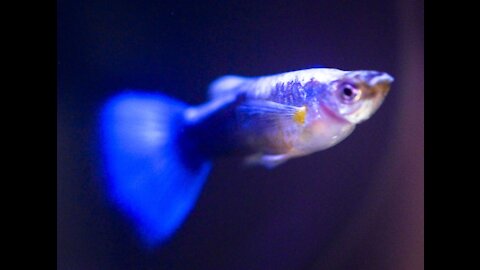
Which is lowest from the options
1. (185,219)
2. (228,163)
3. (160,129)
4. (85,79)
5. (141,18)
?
(185,219)

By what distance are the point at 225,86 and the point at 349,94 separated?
1.88 feet

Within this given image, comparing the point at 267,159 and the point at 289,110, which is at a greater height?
the point at 289,110

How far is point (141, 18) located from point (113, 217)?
3.00 ft

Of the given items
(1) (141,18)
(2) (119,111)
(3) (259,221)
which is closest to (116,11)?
(1) (141,18)

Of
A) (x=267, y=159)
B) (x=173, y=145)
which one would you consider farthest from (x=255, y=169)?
(x=173, y=145)

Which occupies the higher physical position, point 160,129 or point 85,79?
point 85,79

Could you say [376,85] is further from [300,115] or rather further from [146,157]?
[146,157]

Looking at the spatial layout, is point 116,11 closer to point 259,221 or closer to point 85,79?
point 85,79

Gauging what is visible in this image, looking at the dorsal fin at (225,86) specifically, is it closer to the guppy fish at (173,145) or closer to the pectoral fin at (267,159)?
the guppy fish at (173,145)

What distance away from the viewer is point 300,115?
1.62 metres

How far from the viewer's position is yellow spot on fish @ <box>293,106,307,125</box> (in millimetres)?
1612

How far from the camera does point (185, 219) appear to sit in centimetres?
193
